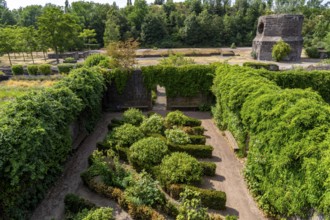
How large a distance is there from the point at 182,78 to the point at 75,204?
11.8 meters

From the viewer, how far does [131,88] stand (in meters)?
18.2

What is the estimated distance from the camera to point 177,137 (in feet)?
39.5

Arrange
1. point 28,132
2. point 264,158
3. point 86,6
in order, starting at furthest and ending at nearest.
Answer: point 86,6 → point 264,158 → point 28,132

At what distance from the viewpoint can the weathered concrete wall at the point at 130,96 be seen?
59.2 feet

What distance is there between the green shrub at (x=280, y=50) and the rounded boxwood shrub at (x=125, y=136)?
2797 cm

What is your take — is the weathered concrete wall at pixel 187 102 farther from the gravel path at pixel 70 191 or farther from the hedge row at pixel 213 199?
the hedge row at pixel 213 199

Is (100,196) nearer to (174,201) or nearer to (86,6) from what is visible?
(174,201)

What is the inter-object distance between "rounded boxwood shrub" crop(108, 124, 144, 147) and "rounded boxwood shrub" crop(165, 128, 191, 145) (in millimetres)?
1483

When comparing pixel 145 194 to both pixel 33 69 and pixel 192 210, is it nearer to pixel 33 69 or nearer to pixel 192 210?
pixel 192 210

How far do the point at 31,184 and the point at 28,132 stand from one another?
1.88m

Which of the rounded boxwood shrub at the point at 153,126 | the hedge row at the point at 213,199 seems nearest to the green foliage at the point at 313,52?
the rounded boxwood shrub at the point at 153,126

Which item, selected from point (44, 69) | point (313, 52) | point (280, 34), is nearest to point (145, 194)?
point (44, 69)

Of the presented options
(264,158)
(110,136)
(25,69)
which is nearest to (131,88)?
(110,136)

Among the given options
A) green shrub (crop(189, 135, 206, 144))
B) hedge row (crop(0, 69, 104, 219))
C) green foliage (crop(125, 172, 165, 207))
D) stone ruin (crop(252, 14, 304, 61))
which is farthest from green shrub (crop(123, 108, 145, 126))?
stone ruin (crop(252, 14, 304, 61))
